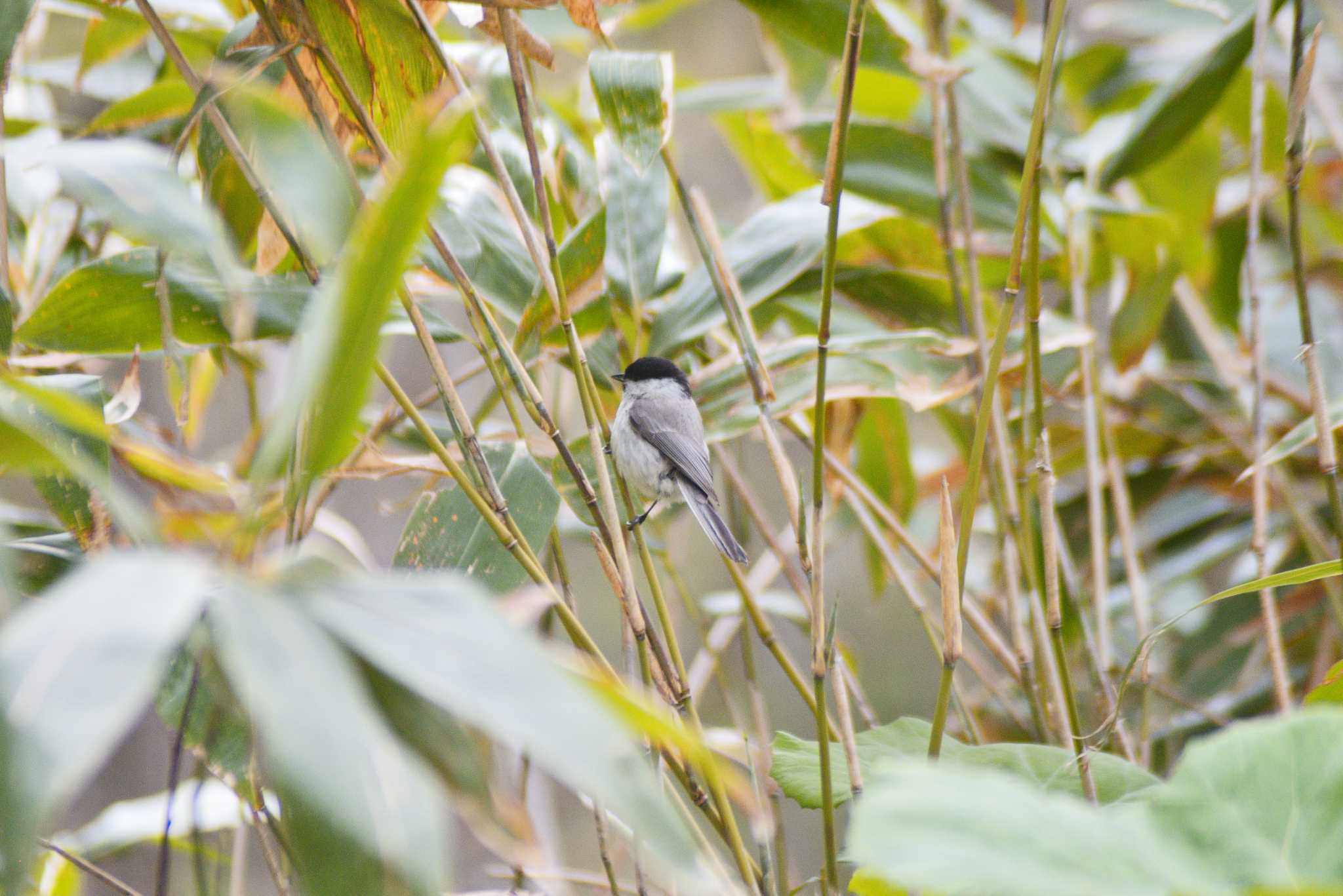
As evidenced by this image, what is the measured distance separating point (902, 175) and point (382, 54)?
0.80m

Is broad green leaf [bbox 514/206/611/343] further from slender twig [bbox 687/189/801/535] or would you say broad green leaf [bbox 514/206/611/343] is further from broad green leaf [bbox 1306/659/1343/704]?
broad green leaf [bbox 1306/659/1343/704]

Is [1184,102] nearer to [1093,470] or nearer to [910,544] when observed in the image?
[1093,470]

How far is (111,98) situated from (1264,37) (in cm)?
146

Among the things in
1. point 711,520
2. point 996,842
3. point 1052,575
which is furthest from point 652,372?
point 996,842

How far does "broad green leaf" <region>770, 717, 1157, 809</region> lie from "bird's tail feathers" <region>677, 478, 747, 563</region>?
0.29m

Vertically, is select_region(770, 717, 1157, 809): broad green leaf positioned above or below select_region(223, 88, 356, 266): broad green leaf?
below

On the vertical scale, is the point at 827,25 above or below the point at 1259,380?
above

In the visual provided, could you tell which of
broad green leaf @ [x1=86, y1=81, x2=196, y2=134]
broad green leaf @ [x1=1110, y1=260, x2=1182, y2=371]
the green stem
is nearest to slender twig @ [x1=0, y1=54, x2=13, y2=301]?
broad green leaf @ [x1=86, y1=81, x2=196, y2=134]

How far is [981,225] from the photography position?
1508 millimetres

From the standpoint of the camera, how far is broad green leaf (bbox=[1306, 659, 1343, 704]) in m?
0.74

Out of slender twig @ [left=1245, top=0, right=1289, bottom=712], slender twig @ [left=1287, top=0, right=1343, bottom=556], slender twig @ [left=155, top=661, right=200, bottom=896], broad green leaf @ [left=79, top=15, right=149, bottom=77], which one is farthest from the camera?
broad green leaf @ [left=79, top=15, right=149, bottom=77]

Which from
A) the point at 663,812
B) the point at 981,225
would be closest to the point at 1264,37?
the point at 981,225

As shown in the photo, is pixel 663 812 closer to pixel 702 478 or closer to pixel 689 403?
pixel 689 403

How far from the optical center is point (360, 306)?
1.30ft
